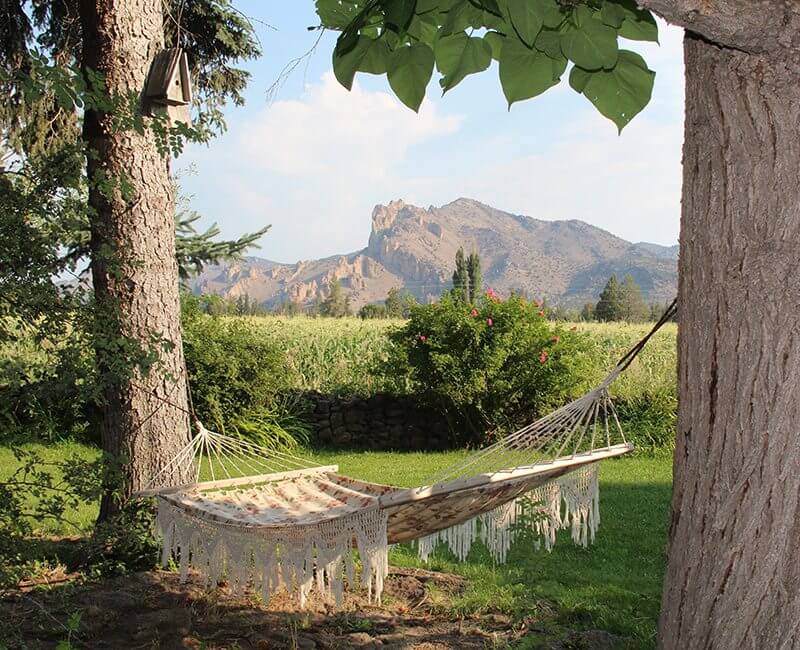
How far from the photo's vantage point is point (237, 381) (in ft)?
→ 24.8

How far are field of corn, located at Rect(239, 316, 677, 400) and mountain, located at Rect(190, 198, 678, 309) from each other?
5230 centimetres

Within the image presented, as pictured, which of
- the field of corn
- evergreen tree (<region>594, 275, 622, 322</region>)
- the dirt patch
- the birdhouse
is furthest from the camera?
evergreen tree (<region>594, 275, 622, 322</region>)

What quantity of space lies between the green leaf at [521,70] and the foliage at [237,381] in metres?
6.12

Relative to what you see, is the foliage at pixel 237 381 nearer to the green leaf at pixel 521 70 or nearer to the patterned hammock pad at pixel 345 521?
the patterned hammock pad at pixel 345 521

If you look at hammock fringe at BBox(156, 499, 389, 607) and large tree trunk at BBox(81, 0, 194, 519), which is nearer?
hammock fringe at BBox(156, 499, 389, 607)

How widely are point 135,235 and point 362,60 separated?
7.28 feet

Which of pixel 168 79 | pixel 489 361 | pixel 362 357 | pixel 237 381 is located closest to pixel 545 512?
pixel 168 79

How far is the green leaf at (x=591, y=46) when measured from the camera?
152cm

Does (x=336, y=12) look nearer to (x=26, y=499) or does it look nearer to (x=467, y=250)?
(x=26, y=499)

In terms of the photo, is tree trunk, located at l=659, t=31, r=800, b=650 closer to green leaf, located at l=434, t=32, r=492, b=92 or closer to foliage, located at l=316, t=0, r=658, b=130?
A: foliage, located at l=316, t=0, r=658, b=130

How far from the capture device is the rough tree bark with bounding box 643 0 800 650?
135 cm

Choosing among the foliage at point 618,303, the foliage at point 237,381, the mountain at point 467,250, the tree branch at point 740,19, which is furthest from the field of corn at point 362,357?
the mountain at point 467,250

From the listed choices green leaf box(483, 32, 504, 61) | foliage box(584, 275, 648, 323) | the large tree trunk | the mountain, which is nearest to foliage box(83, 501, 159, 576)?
the large tree trunk

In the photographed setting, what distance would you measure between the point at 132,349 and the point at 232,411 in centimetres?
493
